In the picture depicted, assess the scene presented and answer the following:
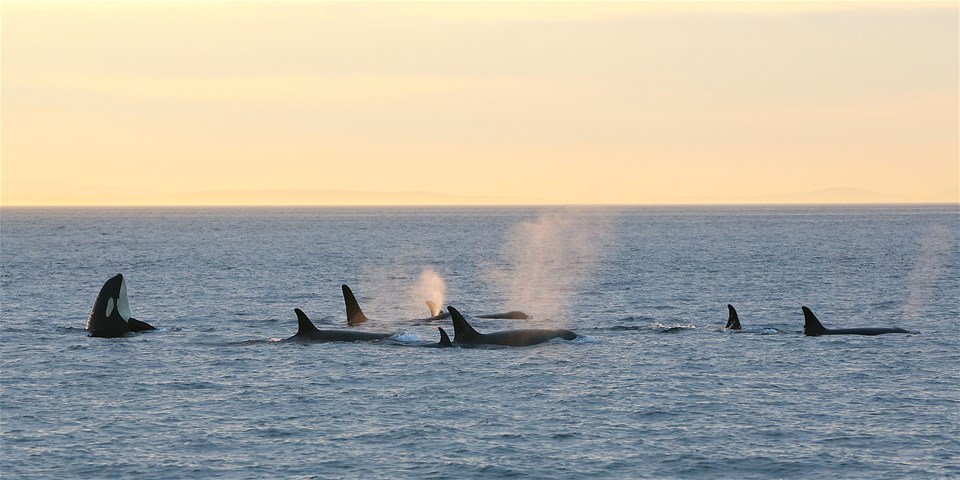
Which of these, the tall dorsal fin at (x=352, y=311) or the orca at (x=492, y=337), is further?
the tall dorsal fin at (x=352, y=311)

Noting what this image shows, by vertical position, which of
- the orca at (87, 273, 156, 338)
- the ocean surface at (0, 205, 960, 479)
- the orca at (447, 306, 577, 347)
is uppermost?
the orca at (87, 273, 156, 338)

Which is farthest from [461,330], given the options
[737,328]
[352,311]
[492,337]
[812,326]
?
[812,326]

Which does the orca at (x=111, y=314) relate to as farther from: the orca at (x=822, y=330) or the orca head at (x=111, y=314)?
the orca at (x=822, y=330)

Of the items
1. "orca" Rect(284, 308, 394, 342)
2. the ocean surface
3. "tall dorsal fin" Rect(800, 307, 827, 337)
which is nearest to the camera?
the ocean surface

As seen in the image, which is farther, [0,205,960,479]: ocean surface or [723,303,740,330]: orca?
[723,303,740,330]: orca

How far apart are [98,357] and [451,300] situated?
29543 mm

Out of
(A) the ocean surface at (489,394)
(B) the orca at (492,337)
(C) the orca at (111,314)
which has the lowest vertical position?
(A) the ocean surface at (489,394)

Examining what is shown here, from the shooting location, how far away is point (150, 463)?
24.1 m

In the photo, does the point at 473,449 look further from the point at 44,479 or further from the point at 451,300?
the point at 451,300

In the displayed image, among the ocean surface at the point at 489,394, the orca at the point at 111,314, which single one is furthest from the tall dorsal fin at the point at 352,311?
the orca at the point at 111,314

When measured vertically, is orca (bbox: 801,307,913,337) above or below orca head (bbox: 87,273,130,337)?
below

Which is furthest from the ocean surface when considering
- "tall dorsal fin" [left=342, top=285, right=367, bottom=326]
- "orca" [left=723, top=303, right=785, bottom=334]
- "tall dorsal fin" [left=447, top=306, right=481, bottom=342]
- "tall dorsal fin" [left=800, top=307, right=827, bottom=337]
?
"tall dorsal fin" [left=342, top=285, right=367, bottom=326]

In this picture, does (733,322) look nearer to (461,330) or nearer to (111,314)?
(461,330)

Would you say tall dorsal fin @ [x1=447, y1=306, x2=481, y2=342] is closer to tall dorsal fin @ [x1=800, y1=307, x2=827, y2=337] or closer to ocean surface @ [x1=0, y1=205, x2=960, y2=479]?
ocean surface @ [x1=0, y1=205, x2=960, y2=479]
